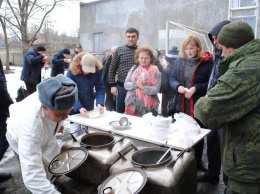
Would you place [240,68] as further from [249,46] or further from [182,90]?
[182,90]

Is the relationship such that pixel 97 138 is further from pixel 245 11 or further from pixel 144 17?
pixel 144 17

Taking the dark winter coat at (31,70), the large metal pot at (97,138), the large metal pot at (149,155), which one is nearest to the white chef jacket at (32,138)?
the large metal pot at (97,138)

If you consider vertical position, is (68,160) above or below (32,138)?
below

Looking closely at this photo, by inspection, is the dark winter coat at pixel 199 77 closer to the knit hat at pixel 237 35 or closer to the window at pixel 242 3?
the knit hat at pixel 237 35

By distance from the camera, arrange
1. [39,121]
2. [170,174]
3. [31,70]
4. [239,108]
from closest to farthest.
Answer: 1. [239,108]
2. [170,174]
3. [39,121]
4. [31,70]

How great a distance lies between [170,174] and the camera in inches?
60.6

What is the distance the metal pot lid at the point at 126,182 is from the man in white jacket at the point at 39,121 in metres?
0.32

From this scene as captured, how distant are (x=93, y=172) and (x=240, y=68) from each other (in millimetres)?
1196

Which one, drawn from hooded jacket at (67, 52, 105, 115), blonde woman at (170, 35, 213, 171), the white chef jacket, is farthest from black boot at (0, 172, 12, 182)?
blonde woman at (170, 35, 213, 171)

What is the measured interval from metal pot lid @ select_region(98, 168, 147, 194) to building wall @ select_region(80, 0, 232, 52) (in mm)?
12258

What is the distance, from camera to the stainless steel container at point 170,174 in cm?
151

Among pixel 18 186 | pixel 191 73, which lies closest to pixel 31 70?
pixel 18 186

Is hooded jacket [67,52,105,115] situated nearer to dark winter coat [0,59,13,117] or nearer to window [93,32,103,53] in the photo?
dark winter coat [0,59,13,117]

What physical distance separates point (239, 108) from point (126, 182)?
0.77 meters
